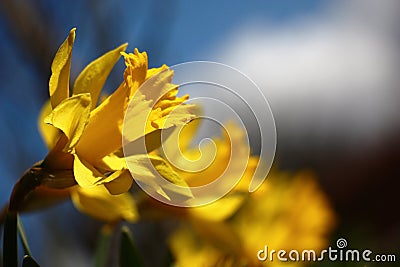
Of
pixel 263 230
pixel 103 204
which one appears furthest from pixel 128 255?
pixel 263 230

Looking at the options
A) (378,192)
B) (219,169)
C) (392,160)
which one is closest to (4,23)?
(219,169)

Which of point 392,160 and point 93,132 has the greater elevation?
point 392,160

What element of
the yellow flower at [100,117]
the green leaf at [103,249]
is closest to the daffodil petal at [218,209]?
the green leaf at [103,249]

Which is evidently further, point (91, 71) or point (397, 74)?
point (397, 74)

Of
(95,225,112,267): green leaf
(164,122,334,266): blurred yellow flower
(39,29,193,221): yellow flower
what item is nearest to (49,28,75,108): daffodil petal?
(39,29,193,221): yellow flower

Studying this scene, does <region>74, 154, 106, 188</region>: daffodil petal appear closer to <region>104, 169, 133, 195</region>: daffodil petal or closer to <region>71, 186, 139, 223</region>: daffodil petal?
<region>104, 169, 133, 195</region>: daffodil petal

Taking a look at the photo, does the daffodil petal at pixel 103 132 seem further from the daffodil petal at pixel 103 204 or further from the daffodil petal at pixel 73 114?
the daffodil petal at pixel 103 204

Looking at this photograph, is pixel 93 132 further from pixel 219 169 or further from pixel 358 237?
pixel 358 237
